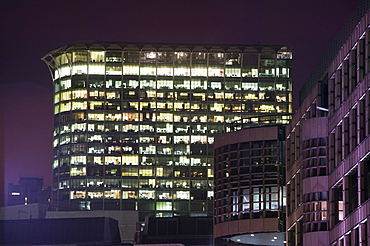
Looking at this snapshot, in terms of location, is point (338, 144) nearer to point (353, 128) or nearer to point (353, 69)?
point (353, 128)

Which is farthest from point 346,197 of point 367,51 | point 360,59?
point 367,51

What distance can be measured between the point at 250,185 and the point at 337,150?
51.2 metres

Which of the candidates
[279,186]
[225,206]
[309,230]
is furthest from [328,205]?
[225,206]

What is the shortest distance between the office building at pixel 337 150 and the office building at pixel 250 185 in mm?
21007

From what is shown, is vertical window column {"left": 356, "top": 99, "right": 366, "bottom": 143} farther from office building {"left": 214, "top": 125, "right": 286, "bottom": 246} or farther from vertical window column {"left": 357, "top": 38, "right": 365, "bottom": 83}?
office building {"left": 214, "top": 125, "right": 286, "bottom": 246}

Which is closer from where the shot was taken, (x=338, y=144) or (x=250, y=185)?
(x=338, y=144)

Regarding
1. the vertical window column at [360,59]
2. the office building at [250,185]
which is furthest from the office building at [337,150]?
the office building at [250,185]

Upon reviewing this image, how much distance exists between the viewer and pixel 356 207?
282ft

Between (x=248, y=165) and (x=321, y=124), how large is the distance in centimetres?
4472

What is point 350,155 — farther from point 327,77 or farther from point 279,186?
point 279,186

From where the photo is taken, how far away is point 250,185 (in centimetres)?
14588

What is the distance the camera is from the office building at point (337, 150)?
8344 cm

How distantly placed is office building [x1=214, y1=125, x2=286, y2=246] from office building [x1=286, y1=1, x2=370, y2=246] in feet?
68.9

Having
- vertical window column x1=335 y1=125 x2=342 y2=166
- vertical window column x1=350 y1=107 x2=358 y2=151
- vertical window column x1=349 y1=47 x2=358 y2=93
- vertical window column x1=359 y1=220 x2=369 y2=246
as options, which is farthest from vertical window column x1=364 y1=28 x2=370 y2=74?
vertical window column x1=335 y1=125 x2=342 y2=166
